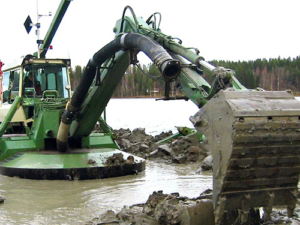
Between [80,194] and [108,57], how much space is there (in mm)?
2590

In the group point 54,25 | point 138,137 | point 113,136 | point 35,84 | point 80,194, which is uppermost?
point 54,25

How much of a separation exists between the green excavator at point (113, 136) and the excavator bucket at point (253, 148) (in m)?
0.01

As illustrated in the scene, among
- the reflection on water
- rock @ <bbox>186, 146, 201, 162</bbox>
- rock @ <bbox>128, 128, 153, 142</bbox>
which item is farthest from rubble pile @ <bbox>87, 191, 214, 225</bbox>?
rock @ <bbox>128, 128, 153, 142</bbox>

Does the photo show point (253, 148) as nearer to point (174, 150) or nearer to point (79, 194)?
point (79, 194)

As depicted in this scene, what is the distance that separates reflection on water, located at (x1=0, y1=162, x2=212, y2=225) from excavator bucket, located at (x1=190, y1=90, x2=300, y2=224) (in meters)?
2.59

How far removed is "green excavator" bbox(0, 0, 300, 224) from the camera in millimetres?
5164

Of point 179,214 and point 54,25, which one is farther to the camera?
point 54,25

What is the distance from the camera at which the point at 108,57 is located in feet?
30.8

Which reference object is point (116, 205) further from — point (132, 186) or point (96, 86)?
point (96, 86)

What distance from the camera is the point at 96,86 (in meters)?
10.2

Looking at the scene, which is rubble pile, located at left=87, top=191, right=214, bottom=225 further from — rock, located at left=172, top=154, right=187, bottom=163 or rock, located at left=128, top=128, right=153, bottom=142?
rock, located at left=128, top=128, right=153, bottom=142

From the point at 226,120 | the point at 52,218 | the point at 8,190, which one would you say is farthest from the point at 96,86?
the point at 226,120

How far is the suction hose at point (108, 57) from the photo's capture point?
6.98 m

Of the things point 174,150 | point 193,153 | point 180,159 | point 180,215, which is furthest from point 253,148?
point 174,150
